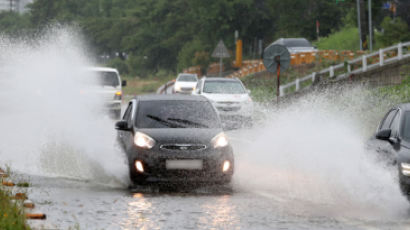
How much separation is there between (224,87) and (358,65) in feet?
47.3

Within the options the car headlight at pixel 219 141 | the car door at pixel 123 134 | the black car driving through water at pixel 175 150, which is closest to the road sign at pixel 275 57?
the car door at pixel 123 134

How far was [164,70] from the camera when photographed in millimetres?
112562

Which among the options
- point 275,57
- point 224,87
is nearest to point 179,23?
point 224,87

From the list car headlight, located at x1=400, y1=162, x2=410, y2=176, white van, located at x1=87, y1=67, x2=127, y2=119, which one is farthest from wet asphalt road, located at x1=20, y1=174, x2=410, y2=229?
white van, located at x1=87, y1=67, x2=127, y2=119

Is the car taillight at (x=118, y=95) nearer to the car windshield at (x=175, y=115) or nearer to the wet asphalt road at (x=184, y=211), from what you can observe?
the car windshield at (x=175, y=115)

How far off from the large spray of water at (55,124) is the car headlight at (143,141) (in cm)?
60

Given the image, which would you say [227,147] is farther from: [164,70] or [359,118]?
[164,70]

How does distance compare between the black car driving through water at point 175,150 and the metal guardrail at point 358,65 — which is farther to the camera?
the metal guardrail at point 358,65

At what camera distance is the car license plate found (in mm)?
12477

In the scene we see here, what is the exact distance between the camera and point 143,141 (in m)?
12.8

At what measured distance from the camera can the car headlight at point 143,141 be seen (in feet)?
41.7

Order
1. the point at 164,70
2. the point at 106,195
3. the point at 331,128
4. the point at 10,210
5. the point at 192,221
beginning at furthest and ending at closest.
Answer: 1. the point at 164,70
2. the point at 331,128
3. the point at 106,195
4. the point at 192,221
5. the point at 10,210

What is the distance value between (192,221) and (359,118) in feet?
60.6

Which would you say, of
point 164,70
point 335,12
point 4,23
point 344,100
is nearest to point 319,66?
point 344,100
